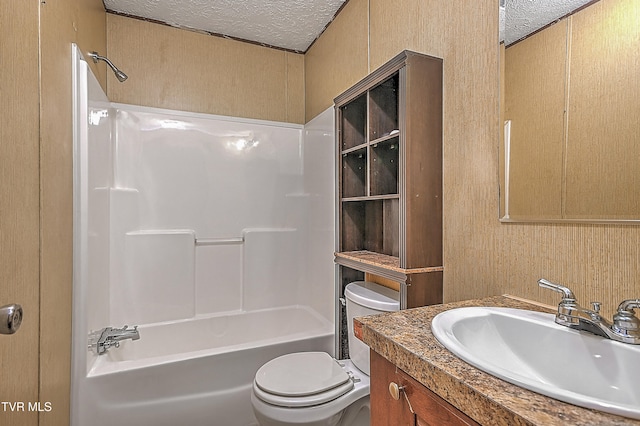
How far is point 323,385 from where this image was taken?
1434 millimetres

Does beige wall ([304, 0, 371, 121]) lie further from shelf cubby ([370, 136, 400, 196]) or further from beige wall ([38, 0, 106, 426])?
beige wall ([38, 0, 106, 426])

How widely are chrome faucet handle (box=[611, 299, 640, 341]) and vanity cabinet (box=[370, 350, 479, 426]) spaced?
41cm

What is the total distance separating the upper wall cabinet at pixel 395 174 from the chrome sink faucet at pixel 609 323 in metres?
0.57

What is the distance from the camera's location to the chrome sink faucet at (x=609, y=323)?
69cm

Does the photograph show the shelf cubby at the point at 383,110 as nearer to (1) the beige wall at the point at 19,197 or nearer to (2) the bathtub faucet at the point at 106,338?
(1) the beige wall at the point at 19,197

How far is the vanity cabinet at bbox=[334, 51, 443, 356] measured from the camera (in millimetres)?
1329

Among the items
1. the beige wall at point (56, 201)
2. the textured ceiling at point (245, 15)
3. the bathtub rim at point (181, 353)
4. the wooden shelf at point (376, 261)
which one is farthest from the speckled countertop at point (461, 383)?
the textured ceiling at point (245, 15)

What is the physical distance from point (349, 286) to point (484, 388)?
121cm

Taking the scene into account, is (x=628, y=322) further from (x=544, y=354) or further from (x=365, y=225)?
(x=365, y=225)

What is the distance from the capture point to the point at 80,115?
1578 mm

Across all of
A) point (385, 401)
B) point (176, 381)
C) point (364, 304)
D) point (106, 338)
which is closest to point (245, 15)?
point (364, 304)

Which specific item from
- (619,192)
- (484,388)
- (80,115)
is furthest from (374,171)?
(80,115)

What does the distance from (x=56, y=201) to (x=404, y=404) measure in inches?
56.0

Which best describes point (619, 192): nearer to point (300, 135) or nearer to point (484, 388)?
point (484, 388)
